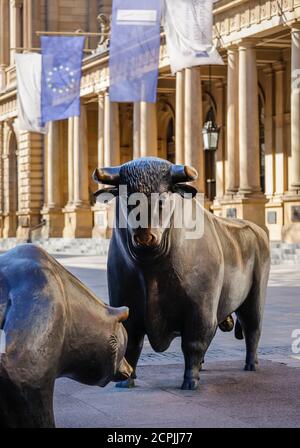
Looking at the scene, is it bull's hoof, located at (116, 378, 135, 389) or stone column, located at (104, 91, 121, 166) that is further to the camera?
stone column, located at (104, 91, 121, 166)

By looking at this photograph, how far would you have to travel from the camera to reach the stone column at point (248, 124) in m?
30.8

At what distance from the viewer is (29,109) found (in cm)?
3547

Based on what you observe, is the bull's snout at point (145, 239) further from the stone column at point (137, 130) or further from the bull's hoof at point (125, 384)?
the stone column at point (137, 130)

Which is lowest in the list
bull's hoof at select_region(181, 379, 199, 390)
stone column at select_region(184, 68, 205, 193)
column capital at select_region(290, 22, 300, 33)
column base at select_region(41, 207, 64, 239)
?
bull's hoof at select_region(181, 379, 199, 390)

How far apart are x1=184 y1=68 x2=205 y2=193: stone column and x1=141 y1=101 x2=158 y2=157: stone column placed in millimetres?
4103

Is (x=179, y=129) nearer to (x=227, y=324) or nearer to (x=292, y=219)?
(x=292, y=219)

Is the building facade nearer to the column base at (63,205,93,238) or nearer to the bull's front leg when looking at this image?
the column base at (63,205,93,238)

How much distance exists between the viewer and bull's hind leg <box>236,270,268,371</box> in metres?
7.56

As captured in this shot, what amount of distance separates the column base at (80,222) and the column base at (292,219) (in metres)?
18.3

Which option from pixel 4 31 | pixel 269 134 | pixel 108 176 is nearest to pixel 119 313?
pixel 108 176

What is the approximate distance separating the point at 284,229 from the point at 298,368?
802 inches

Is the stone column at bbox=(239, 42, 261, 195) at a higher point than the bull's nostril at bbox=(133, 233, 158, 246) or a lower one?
higher

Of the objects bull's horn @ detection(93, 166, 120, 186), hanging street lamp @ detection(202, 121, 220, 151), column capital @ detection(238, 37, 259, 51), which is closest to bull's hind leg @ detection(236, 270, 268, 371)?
bull's horn @ detection(93, 166, 120, 186)

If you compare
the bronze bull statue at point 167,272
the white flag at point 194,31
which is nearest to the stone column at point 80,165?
the white flag at point 194,31
